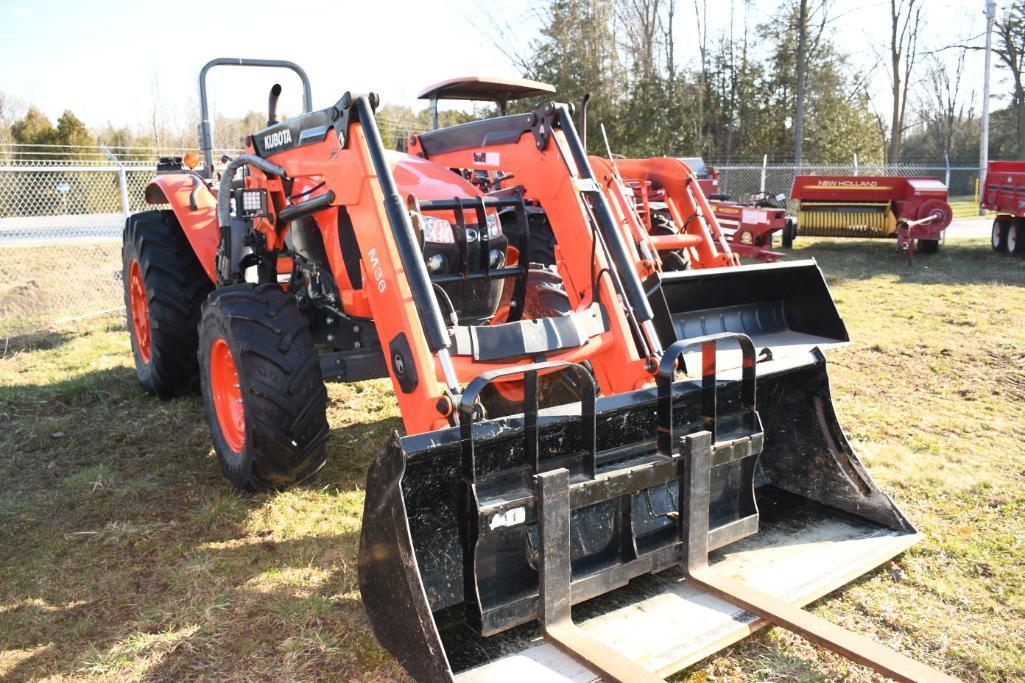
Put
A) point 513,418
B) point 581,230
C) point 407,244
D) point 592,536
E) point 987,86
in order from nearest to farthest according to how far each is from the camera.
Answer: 1. point 513,418
2. point 592,536
3. point 407,244
4. point 581,230
5. point 987,86

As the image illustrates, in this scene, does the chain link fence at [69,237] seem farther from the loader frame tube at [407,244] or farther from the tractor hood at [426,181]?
the loader frame tube at [407,244]

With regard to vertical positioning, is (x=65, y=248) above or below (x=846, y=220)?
below

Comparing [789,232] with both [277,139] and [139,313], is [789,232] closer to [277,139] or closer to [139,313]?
[139,313]

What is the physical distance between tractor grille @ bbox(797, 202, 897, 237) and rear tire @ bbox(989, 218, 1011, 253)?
5.04 ft

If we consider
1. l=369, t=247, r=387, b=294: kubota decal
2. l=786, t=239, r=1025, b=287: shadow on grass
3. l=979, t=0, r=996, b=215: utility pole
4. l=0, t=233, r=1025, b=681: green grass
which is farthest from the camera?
l=979, t=0, r=996, b=215: utility pole

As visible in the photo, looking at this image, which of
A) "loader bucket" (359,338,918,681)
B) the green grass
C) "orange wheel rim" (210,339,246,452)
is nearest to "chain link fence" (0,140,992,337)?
the green grass

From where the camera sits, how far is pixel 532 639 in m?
2.57

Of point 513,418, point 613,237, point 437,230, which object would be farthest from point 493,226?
point 513,418

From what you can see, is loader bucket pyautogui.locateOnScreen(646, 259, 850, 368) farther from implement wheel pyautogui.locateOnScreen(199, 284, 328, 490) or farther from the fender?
the fender

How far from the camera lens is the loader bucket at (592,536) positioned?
241 centimetres

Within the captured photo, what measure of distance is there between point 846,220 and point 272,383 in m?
12.1

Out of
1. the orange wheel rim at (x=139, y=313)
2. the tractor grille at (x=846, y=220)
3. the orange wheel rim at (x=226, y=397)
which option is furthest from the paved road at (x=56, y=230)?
the tractor grille at (x=846, y=220)

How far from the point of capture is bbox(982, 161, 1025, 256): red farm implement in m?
12.3

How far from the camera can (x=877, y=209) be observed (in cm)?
1319
